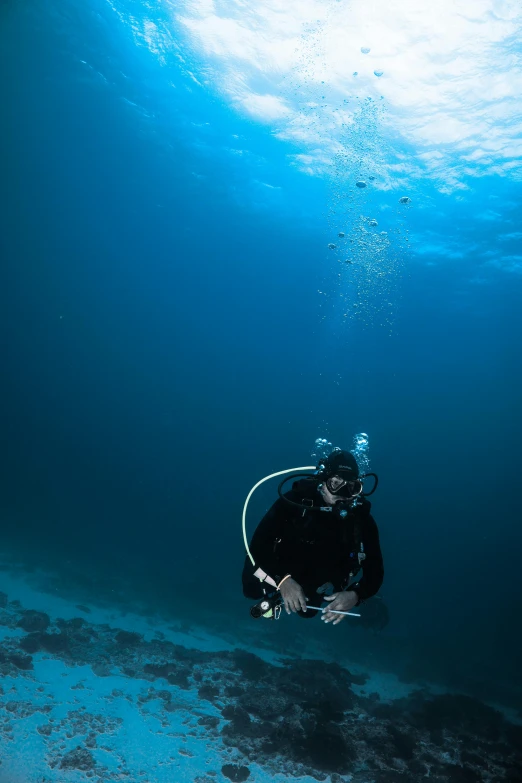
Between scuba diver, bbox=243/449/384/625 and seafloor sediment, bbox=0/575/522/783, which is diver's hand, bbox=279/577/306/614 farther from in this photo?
seafloor sediment, bbox=0/575/522/783

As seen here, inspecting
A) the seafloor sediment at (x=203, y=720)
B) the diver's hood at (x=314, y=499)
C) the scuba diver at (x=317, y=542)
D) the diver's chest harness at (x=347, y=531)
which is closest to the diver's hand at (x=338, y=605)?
the scuba diver at (x=317, y=542)

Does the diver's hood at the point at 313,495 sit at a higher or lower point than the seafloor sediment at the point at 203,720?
higher

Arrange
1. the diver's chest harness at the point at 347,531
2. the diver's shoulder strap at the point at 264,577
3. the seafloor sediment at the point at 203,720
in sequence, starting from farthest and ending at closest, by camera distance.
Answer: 1. the seafloor sediment at the point at 203,720
2. the diver's chest harness at the point at 347,531
3. the diver's shoulder strap at the point at 264,577

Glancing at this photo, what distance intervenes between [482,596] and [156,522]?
54.1 metres

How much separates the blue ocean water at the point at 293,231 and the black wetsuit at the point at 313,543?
43.8 feet

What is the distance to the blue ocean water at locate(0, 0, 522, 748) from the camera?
42.6 ft

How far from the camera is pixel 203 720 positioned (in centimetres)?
889

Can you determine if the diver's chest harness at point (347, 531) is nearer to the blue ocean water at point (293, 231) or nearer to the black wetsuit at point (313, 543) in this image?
the black wetsuit at point (313, 543)

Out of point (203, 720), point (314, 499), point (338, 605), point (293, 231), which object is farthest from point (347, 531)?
point (293, 231)

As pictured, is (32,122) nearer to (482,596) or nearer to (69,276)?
(69,276)

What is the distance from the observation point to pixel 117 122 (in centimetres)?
2031

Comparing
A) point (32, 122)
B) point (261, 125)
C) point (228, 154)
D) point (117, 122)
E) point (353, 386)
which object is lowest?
point (261, 125)

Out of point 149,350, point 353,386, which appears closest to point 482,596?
point 353,386

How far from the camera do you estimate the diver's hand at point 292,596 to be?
325cm
